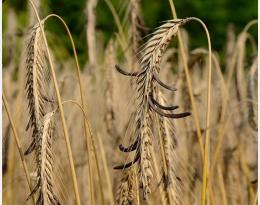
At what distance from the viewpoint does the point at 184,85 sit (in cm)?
163

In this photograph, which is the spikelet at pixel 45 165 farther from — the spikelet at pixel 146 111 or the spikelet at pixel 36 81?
the spikelet at pixel 146 111

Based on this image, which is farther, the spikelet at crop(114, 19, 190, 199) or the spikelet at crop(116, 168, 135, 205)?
the spikelet at crop(116, 168, 135, 205)

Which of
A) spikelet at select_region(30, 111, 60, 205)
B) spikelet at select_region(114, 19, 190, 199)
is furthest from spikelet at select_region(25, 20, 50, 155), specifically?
spikelet at select_region(114, 19, 190, 199)

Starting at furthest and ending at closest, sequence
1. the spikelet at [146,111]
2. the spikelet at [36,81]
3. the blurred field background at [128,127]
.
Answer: the blurred field background at [128,127], the spikelet at [36,81], the spikelet at [146,111]

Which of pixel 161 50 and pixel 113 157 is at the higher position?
pixel 161 50

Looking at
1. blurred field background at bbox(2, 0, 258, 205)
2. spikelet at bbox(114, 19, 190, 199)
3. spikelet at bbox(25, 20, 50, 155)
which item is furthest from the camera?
blurred field background at bbox(2, 0, 258, 205)

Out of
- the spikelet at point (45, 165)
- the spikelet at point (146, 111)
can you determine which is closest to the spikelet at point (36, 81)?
the spikelet at point (45, 165)

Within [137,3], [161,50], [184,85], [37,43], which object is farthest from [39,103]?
[184,85]

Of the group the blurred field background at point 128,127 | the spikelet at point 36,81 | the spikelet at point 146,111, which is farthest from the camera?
the blurred field background at point 128,127

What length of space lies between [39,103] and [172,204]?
27 centimetres

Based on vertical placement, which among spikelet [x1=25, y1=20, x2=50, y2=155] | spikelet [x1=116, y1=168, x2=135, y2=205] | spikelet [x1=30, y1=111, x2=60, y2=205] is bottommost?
spikelet [x1=116, y1=168, x2=135, y2=205]

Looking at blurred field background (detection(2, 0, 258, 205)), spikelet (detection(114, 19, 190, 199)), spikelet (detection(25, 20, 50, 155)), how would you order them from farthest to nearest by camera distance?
blurred field background (detection(2, 0, 258, 205)) < spikelet (detection(25, 20, 50, 155)) < spikelet (detection(114, 19, 190, 199))

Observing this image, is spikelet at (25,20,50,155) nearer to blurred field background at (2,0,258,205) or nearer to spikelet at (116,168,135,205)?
blurred field background at (2,0,258,205)

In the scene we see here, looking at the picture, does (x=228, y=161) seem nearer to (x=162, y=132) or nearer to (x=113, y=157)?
(x=113, y=157)
